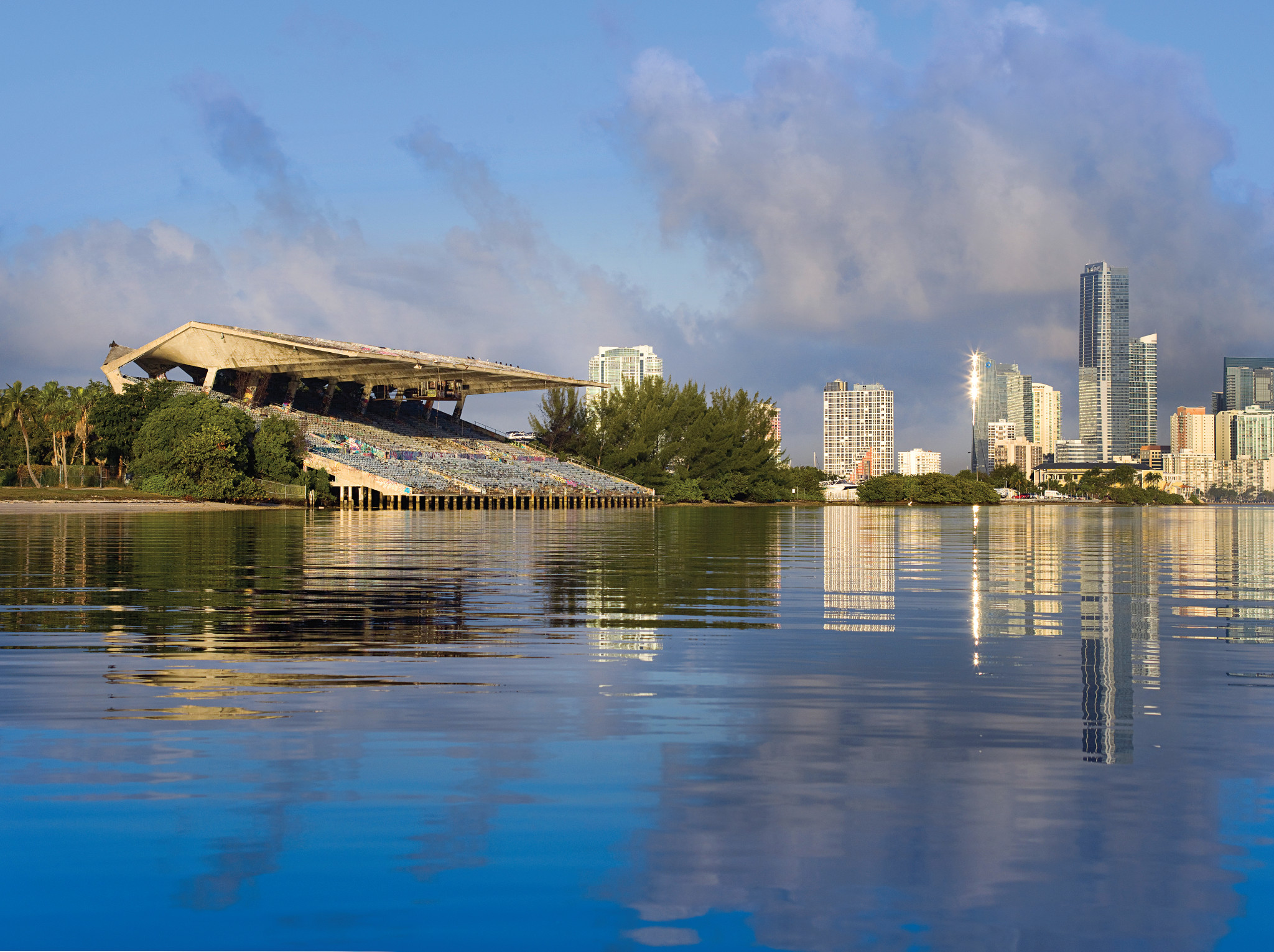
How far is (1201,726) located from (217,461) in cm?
5074

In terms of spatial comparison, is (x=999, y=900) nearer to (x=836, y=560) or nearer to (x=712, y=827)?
(x=712, y=827)

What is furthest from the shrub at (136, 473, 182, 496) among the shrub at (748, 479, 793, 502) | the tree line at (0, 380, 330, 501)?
the shrub at (748, 479, 793, 502)

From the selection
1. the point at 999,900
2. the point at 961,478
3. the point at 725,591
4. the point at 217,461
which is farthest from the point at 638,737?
the point at 961,478

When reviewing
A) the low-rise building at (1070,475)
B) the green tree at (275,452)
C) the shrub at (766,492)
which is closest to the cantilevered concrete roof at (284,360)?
the green tree at (275,452)

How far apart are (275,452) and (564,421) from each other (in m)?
32.0

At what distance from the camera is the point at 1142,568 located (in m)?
17.2

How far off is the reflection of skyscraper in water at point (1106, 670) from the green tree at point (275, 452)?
45.9m

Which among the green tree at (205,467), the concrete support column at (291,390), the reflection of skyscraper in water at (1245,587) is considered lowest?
the reflection of skyscraper in water at (1245,587)

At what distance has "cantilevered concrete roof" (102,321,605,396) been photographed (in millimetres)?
59688

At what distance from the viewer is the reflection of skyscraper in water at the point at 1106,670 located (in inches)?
195

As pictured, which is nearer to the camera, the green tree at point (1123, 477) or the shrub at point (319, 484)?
the shrub at point (319, 484)

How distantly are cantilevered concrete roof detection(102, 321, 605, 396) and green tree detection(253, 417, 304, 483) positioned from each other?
5548 millimetres

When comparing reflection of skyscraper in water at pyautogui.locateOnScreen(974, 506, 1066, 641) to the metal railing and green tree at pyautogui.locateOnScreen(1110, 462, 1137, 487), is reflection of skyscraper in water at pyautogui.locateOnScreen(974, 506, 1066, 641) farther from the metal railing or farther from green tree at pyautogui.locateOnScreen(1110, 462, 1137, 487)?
green tree at pyautogui.locateOnScreen(1110, 462, 1137, 487)

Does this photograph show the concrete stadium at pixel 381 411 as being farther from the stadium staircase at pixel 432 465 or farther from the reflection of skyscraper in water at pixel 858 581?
the reflection of skyscraper in water at pixel 858 581
